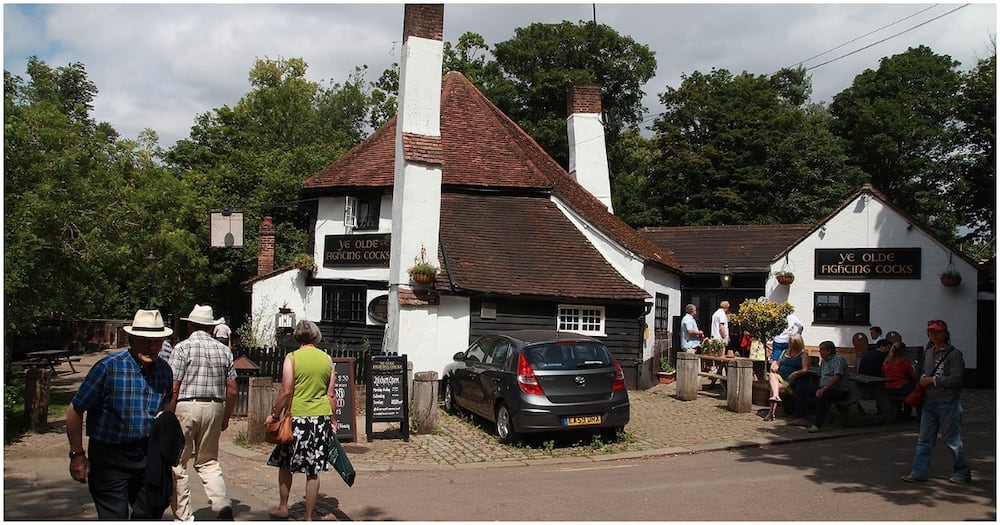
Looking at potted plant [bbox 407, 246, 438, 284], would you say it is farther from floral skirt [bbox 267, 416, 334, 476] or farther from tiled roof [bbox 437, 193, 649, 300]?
floral skirt [bbox 267, 416, 334, 476]

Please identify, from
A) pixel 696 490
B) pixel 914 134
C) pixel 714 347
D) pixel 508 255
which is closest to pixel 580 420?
pixel 696 490

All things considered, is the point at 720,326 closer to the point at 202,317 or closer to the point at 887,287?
the point at 887,287

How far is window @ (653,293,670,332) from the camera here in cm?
2086

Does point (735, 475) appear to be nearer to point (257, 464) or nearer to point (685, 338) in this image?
point (257, 464)

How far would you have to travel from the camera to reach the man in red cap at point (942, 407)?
8562 mm

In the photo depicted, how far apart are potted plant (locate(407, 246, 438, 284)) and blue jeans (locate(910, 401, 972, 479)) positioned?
375 inches

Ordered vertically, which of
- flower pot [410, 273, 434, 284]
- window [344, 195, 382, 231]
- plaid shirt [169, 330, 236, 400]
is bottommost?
plaid shirt [169, 330, 236, 400]

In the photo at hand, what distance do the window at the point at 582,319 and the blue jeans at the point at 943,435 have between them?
9433 mm

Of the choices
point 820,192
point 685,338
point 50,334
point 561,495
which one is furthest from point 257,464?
point 820,192

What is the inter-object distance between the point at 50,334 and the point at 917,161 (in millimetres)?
40917

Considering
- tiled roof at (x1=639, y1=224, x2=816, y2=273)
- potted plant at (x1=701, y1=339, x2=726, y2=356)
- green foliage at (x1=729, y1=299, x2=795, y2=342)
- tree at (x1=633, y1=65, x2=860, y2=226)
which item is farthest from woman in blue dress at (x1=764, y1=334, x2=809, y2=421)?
tree at (x1=633, y1=65, x2=860, y2=226)

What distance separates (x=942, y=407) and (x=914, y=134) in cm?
3315

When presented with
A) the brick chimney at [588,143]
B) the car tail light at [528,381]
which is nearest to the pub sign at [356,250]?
the brick chimney at [588,143]

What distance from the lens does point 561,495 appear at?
27.2ft
